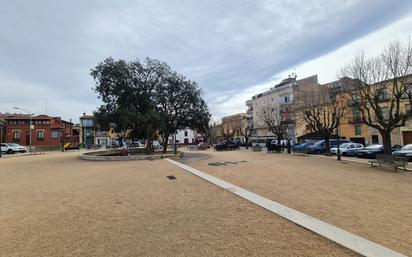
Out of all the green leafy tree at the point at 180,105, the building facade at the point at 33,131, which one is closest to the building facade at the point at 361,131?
the green leafy tree at the point at 180,105

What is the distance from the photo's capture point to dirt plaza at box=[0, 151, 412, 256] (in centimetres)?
401

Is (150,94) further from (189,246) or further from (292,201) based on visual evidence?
(189,246)

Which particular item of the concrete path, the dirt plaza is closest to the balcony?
the dirt plaza

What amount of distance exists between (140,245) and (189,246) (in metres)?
0.85

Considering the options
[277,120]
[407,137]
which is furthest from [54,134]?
[407,137]

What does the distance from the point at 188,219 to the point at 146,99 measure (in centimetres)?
2093

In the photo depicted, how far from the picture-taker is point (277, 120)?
4456cm

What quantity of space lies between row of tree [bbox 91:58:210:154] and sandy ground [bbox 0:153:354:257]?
590 inches

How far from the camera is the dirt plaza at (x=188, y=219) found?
13.2ft

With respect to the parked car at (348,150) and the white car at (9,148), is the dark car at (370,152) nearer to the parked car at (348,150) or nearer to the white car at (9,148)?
the parked car at (348,150)

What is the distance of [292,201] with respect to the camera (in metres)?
6.89

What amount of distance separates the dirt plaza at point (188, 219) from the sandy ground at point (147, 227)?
0.02 m

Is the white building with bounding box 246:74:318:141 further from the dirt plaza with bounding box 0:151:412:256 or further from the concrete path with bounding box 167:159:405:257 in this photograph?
the concrete path with bounding box 167:159:405:257

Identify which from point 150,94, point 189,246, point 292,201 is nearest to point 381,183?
point 292,201
